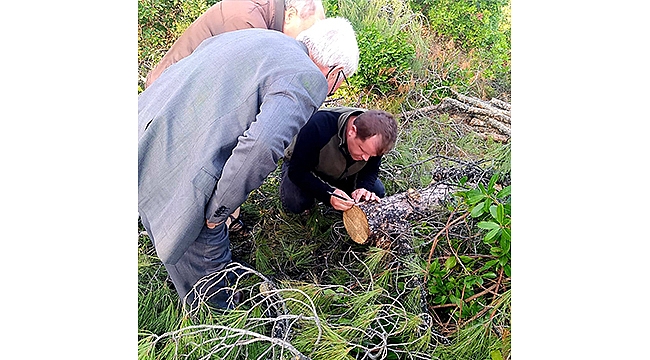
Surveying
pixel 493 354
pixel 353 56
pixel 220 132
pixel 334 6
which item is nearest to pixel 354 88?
pixel 353 56

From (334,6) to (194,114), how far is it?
491 mm

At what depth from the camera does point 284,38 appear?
1.85 meters

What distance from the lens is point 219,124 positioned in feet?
5.89

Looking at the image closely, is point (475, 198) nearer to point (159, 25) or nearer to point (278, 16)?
point (278, 16)


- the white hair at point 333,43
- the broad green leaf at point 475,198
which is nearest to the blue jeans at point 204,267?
the white hair at point 333,43

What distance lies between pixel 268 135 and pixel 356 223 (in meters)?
0.42

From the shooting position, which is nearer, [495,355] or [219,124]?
[219,124]

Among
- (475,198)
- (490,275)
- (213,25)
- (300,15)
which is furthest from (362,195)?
(213,25)

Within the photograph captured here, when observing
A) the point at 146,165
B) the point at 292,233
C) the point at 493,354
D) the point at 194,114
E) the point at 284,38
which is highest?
the point at 284,38

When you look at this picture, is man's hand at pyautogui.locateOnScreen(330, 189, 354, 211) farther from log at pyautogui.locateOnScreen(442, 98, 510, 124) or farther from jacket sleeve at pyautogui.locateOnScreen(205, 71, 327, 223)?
log at pyautogui.locateOnScreen(442, 98, 510, 124)

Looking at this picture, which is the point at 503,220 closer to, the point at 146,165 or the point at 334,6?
the point at 334,6

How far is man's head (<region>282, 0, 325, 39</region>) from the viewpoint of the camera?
1.93 m

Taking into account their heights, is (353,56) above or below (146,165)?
above

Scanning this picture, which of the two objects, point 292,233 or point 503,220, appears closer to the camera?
point 503,220
